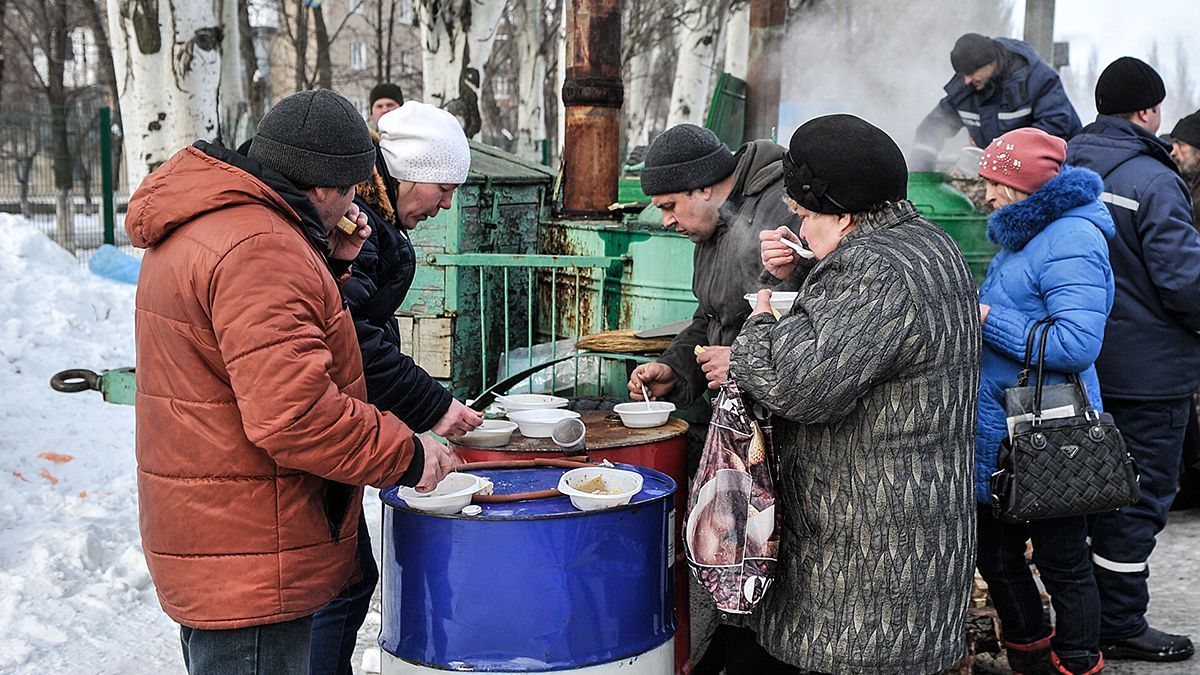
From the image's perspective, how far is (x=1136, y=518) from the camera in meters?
4.02

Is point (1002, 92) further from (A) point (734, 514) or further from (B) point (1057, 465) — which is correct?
(A) point (734, 514)

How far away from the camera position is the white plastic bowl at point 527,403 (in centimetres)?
367

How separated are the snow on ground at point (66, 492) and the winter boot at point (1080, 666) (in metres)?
3.13

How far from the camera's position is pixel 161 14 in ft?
25.3

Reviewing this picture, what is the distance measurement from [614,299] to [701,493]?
2865mm

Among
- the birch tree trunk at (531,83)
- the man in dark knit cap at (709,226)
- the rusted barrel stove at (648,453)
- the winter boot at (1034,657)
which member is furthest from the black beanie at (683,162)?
the birch tree trunk at (531,83)

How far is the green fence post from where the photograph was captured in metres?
11.8

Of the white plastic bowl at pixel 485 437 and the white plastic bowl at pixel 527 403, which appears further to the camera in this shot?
the white plastic bowl at pixel 527 403

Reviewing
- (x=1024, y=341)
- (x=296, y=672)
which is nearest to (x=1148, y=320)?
(x=1024, y=341)

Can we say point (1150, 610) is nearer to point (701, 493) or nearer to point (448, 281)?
point (701, 493)

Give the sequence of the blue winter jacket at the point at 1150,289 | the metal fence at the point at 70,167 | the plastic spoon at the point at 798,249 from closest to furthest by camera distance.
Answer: the plastic spoon at the point at 798,249
the blue winter jacket at the point at 1150,289
the metal fence at the point at 70,167

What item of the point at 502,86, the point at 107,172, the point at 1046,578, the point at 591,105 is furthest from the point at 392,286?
the point at 502,86

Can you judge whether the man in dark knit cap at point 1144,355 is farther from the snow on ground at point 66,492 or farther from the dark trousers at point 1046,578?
the snow on ground at point 66,492

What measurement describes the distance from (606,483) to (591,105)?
3.46m
